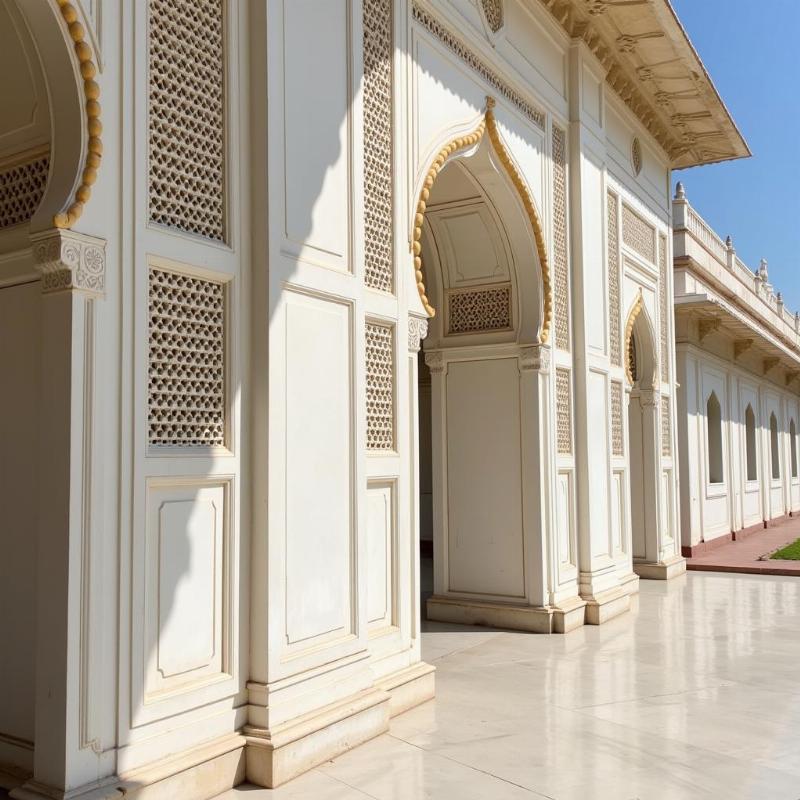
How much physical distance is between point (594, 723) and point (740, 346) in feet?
43.7

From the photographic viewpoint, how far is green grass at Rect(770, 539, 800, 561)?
12.2 metres

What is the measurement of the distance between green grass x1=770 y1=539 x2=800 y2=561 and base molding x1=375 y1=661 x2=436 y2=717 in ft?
28.2

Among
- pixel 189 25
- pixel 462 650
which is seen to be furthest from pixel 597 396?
pixel 189 25

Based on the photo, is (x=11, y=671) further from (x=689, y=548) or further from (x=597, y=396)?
(x=689, y=548)

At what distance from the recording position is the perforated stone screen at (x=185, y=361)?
3502 millimetres

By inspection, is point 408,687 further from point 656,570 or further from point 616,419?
point 656,570

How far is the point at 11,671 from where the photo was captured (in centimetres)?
338

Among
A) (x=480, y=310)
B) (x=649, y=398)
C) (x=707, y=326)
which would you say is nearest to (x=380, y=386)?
(x=480, y=310)

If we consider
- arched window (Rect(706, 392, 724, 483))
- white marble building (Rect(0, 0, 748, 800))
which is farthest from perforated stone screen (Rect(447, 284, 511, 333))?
arched window (Rect(706, 392, 724, 483))

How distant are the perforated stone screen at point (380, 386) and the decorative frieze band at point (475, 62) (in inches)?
81.5

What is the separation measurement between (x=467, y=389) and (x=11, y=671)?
475 cm

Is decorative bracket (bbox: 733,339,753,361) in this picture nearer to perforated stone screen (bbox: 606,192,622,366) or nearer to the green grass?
the green grass

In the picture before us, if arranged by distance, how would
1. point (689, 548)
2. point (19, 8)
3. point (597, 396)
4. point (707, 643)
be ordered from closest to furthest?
point (19, 8), point (707, 643), point (597, 396), point (689, 548)

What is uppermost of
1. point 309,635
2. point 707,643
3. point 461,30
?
point 461,30
